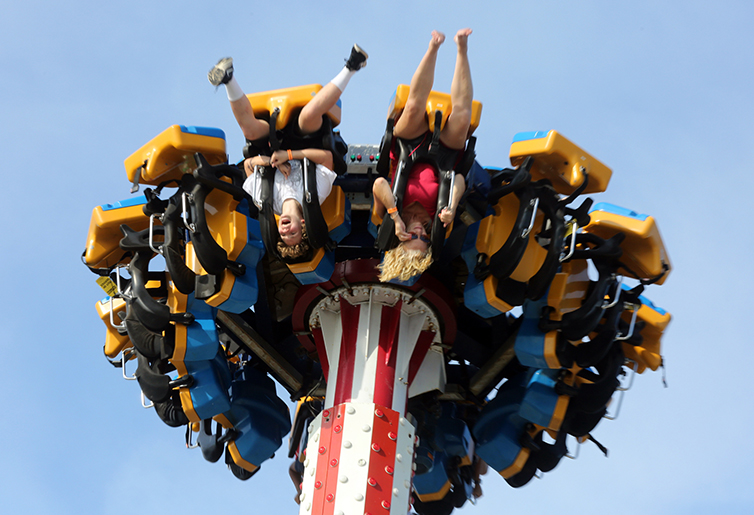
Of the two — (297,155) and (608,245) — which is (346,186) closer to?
(297,155)

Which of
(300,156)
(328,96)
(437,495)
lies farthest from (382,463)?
(328,96)

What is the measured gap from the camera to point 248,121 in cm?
1403

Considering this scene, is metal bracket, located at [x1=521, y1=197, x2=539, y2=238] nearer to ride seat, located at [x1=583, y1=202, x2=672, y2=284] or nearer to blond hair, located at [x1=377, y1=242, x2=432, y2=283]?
blond hair, located at [x1=377, y1=242, x2=432, y2=283]

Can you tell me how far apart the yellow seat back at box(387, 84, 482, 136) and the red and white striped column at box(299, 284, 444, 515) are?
3.10 metres

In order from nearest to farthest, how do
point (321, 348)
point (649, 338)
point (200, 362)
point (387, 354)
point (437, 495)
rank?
1. point (387, 354)
2. point (200, 362)
3. point (649, 338)
4. point (321, 348)
5. point (437, 495)

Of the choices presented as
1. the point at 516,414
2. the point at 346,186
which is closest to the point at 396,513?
the point at 516,414

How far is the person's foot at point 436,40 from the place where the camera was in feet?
43.2

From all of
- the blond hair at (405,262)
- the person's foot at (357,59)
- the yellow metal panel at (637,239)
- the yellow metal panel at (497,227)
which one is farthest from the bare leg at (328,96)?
the yellow metal panel at (637,239)

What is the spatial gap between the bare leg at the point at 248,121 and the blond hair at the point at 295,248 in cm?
128

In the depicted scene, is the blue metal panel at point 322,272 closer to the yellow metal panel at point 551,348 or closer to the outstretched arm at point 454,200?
the outstretched arm at point 454,200

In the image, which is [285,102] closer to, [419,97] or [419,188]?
[419,97]

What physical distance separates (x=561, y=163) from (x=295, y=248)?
358 cm

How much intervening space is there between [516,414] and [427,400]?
5.12 feet

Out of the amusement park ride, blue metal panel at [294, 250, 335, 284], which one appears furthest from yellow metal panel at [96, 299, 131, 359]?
blue metal panel at [294, 250, 335, 284]
